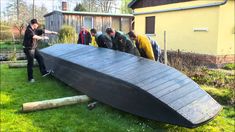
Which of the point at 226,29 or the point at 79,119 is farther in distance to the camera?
the point at 226,29

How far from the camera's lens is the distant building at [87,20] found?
2261 cm

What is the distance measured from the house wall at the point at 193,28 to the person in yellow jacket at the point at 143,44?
679 cm

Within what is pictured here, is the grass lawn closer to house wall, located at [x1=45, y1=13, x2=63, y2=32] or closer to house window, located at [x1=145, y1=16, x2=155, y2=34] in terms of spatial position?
house window, located at [x1=145, y1=16, x2=155, y2=34]

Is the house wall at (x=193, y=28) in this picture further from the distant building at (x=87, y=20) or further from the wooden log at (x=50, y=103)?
the wooden log at (x=50, y=103)

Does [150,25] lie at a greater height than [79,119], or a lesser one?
greater

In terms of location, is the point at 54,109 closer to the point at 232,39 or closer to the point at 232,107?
the point at 232,107

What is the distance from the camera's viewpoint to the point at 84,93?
22.5ft

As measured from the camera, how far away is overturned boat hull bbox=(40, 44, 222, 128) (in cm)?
474

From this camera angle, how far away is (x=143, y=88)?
16.7ft

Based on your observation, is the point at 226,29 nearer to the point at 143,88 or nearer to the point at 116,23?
the point at 143,88

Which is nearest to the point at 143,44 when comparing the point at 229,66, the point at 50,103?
the point at 50,103

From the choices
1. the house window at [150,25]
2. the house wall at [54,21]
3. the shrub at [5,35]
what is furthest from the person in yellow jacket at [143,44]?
the shrub at [5,35]

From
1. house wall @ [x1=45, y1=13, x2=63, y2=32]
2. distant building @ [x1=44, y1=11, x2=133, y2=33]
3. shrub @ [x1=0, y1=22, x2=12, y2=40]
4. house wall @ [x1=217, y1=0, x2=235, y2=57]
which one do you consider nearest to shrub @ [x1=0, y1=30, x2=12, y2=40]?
shrub @ [x1=0, y1=22, x2=12, y2=40]

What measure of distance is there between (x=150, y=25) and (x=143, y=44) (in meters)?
11.0
